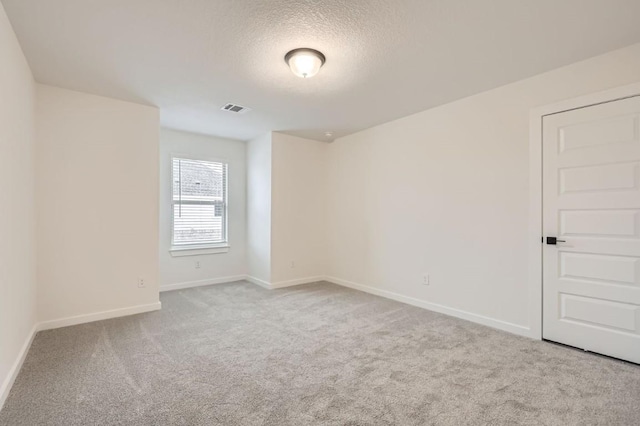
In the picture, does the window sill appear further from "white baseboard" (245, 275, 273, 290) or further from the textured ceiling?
the textured ceiling

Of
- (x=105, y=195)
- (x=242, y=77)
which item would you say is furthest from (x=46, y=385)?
(x=242, y=77)

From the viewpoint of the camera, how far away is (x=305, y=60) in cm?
250

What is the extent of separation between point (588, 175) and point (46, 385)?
4345 millimetres

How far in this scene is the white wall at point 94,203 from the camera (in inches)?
125

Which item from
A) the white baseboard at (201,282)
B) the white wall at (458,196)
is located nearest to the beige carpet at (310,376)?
the white wall at (458,196)

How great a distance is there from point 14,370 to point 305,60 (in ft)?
10.1

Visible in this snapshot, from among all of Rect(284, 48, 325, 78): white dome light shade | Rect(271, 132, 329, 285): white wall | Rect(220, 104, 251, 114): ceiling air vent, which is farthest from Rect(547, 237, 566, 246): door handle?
Rect(220, 104, 251, 114): ceiling air vent

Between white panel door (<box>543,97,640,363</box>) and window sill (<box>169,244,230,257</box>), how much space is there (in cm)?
444

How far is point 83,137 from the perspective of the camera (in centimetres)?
335

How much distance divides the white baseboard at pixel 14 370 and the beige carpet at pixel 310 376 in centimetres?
5

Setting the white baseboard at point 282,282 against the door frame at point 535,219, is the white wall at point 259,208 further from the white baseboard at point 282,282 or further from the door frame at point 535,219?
the door frame at point 535,219

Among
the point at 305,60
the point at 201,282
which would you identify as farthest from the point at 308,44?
the point at 201,282

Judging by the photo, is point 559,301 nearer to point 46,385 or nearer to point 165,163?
point 46,385

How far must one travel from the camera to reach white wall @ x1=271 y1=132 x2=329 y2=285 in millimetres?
4951
